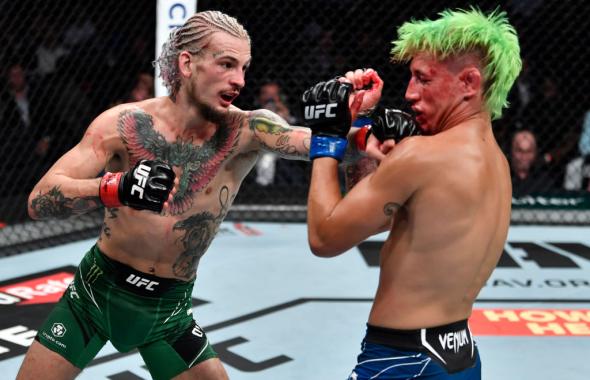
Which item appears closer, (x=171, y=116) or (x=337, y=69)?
(x=171, y=116)

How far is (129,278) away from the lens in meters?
2.54

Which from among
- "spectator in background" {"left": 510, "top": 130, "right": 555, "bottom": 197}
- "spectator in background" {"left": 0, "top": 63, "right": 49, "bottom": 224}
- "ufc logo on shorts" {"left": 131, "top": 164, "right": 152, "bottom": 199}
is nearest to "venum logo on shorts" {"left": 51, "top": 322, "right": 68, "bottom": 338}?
"ufc logo on shorts" {"left": 131, "top": 164, "right": 152, "bottom": 199}

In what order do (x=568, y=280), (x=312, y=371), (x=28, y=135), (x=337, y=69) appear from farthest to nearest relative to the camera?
(x=337, y=69)
(x=28, y=135)
(x=568, y=280)
(x=312, y=371)

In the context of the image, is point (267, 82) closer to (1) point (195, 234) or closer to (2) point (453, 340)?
(1) point (195, 234)

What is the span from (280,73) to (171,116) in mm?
3703

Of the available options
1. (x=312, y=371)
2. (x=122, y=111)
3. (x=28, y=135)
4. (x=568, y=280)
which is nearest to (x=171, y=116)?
(x=122, y=111)

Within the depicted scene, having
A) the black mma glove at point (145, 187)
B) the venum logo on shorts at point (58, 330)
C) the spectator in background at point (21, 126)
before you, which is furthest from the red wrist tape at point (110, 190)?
the spectator in background at point (21, 126)

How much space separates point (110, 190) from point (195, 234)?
407mm

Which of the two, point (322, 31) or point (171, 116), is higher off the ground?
point (171, 116)

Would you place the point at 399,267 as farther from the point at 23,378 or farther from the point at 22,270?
the point at 22,270

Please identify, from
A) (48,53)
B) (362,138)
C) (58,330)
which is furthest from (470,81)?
(48,53)

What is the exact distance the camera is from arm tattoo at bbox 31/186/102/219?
92.3 inches

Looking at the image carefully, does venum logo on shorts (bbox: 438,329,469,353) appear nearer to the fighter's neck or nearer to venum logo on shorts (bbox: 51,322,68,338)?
the fighter's neck

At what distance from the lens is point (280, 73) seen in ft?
20.4
